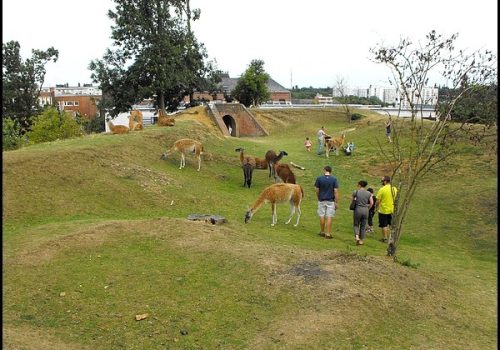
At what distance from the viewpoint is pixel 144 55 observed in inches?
1278

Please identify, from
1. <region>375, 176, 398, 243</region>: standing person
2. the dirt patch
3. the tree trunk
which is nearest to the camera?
the dirt patch

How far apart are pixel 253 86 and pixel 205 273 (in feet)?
149

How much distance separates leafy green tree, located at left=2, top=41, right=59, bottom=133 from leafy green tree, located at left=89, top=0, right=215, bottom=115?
12.5m

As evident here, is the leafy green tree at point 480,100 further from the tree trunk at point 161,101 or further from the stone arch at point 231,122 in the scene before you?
the stone arch at point 231,122

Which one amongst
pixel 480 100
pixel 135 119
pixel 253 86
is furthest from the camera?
pixel 253 86

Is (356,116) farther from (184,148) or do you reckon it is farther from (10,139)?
(184,148)

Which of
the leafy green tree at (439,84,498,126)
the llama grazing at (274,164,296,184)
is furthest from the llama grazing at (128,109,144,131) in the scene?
the leafy green tree at (439,84,498,126)

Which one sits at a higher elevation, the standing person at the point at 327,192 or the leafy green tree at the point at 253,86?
the leafy green tree at the point at 253,86

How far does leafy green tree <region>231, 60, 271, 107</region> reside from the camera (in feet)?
174

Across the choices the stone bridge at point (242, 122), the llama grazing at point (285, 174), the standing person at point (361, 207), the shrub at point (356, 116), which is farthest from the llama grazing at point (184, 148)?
the shrub at point (356, 116)

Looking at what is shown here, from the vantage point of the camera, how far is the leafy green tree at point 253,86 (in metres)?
53.0

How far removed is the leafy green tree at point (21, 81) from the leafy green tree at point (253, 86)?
62.1 feet

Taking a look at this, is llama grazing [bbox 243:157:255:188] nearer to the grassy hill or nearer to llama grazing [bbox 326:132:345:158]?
the grassy hill

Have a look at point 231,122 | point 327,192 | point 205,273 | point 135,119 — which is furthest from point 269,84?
point 205,273
